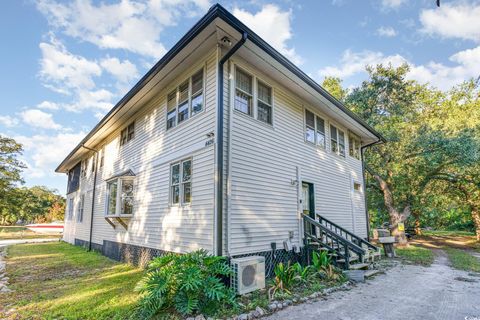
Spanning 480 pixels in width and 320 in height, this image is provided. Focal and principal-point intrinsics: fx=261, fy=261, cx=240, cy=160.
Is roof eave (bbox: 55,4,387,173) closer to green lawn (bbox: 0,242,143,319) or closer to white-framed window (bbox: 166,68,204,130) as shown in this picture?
white-framed window (bbox: 166,68,204,130)

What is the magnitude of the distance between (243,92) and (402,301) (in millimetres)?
5429

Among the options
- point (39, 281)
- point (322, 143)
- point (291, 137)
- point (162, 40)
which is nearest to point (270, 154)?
point (291, 137)

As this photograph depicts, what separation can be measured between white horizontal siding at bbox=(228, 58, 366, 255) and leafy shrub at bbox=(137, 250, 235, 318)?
101 centimetres

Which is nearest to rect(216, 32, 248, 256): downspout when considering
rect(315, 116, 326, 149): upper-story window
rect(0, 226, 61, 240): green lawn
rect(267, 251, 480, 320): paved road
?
rect(267, 251, 480, 320): paved road

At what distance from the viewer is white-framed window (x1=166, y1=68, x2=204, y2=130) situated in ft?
21.5

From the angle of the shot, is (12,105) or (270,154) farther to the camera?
(12,105)

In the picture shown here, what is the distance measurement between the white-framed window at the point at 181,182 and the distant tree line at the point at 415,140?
11366 millimetres

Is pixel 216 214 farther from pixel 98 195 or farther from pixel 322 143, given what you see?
pixel 98 195

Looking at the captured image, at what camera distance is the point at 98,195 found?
11883mm

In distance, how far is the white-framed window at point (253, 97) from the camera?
6.38 m

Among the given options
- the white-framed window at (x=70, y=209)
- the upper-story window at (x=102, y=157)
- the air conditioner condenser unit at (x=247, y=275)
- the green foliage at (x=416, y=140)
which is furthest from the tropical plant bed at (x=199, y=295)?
the white-framed window at (x=70, y=209)

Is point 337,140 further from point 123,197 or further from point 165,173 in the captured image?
point 123,197

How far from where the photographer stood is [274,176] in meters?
6.78

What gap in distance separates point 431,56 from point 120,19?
16030 millimetres
